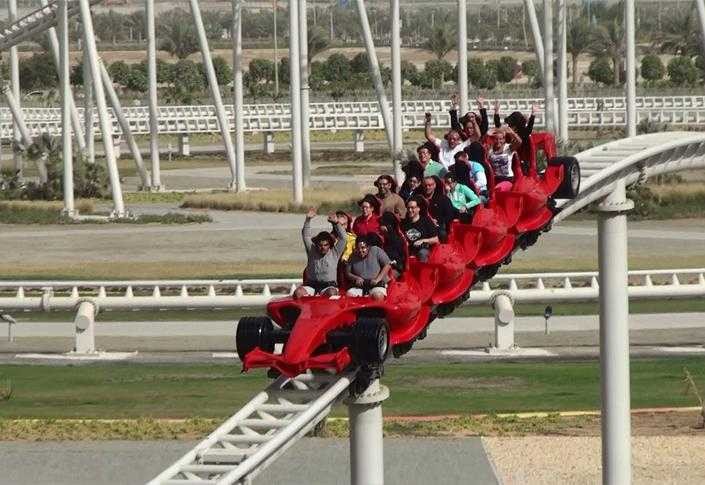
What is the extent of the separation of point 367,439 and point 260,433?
5.53 feet

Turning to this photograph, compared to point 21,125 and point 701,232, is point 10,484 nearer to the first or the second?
point 701,232

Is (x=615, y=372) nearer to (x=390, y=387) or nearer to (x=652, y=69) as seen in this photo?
(x=390, y=387)

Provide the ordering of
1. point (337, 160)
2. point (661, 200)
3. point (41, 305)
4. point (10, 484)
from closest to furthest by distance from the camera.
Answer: point (10, 484)
point (41, 305)
point (661, 200)
point (337, 160)

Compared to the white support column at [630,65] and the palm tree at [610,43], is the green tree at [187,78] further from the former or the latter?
the white support column at [630,65]

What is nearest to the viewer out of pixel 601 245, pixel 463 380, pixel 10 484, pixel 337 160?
pixel 601 245

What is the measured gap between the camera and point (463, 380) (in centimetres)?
3584

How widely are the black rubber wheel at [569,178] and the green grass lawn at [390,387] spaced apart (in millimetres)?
7540

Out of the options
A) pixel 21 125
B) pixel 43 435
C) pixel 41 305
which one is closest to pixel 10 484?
pixel 43 435

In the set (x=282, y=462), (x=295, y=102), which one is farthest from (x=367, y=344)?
(x=295, y=102)

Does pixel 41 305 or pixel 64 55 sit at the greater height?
pixel 64 55

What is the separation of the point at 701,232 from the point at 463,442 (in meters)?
33.8

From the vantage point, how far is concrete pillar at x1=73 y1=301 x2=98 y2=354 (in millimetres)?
40125

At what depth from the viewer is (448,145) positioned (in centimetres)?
2686

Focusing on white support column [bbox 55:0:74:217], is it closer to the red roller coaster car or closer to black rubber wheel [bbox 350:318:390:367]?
the red roller coaster car
